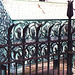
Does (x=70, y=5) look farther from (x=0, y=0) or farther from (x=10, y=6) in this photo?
(x=0, y=0)

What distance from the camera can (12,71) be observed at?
9.53 feet

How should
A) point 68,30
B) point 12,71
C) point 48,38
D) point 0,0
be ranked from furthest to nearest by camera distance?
point 0,0, point 12,71, point 68,30, point 48,38

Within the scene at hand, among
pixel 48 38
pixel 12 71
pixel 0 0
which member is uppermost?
pixel 0 0

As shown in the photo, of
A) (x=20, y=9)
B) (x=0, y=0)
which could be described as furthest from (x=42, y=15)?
(x=0, y=0)

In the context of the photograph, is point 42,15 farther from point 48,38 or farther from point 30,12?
point 48,38

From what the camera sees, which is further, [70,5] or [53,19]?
[53,19]

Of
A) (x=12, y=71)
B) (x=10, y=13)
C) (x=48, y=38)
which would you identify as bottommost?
(x=12, y=71)

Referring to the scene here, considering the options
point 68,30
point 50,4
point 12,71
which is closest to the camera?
point 68,30

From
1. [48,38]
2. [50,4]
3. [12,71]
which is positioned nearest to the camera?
[48,38]

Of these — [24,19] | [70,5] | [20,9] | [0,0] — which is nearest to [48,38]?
[70,5]

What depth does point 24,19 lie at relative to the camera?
9.56 feet

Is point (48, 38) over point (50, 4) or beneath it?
beneath

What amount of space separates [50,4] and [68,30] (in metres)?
2.38

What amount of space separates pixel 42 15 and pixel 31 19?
380 millimetres
